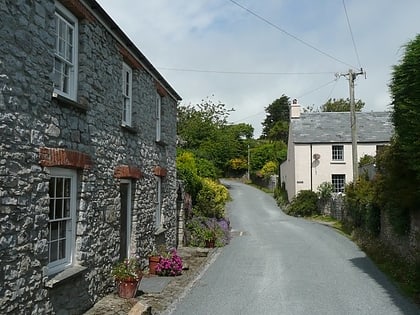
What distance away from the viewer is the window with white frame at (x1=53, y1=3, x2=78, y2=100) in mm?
7941

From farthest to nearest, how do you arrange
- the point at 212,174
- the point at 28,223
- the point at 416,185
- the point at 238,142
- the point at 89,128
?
the point at 238,142 → the point at 212,174 → the point at 416,185 → the point at 89,128 → the point at 28,223

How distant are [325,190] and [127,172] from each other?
78.9 ft

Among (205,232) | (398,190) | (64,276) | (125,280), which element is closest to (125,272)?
(125,280)

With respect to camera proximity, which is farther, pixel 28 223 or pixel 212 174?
pixel 212 174

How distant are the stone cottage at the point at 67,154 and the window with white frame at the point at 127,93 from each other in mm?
27

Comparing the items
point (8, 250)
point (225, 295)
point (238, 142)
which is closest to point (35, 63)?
point (8, 250)

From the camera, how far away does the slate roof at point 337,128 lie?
37.0 meters

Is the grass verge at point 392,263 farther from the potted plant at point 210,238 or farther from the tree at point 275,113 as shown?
the tree at point 275,113

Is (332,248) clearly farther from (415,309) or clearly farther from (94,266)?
(94,266)

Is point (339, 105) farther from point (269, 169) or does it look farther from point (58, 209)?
point (58, 209)

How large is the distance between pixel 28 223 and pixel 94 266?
2910 millimetres

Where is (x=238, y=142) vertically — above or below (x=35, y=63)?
above

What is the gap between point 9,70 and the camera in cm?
609

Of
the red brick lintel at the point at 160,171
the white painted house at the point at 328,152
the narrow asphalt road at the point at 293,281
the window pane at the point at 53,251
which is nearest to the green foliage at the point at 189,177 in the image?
the narrow asphalt road at the point at 293,281
